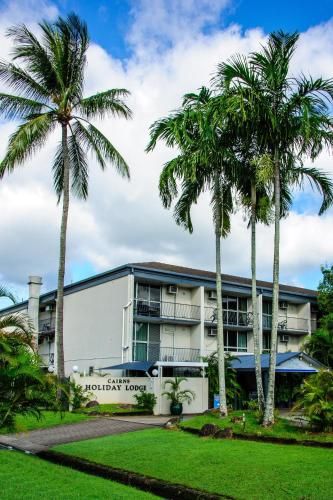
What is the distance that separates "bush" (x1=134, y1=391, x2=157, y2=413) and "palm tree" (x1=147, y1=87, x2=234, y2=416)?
682 centimetres

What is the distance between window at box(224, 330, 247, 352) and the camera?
117 ft

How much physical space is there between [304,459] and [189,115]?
9.87 m

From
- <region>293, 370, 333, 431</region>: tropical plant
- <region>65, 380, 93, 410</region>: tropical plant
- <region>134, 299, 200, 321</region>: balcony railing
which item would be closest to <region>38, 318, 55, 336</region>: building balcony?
<region>134, 299, 200, 321</region>: balcony railing

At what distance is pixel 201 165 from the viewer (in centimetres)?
1803

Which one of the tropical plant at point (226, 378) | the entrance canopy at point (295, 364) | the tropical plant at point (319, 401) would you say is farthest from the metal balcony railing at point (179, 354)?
the tropical plant at point (319, 401)

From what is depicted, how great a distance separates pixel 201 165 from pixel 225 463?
32.8ft

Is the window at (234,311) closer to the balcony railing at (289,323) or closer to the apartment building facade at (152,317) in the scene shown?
the apartment building facade at (152,317)

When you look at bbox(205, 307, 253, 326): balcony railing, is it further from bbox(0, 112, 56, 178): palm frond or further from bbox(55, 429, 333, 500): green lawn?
bbox(55, 429, 333, 500): green lawn

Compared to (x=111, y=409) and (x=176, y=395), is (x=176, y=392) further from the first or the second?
(x=111, y=409)

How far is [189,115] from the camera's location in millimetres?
16391

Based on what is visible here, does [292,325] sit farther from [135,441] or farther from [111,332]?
[135,441]

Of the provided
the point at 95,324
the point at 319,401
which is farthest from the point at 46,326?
the point at 319,401

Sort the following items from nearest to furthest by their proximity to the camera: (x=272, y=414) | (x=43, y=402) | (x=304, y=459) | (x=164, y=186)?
(x=304, y=459)
(x=43, y=402)
(x=272, y=414)
(x=164, y=186)

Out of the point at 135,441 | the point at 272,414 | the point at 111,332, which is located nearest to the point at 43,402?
the point at 135,441
